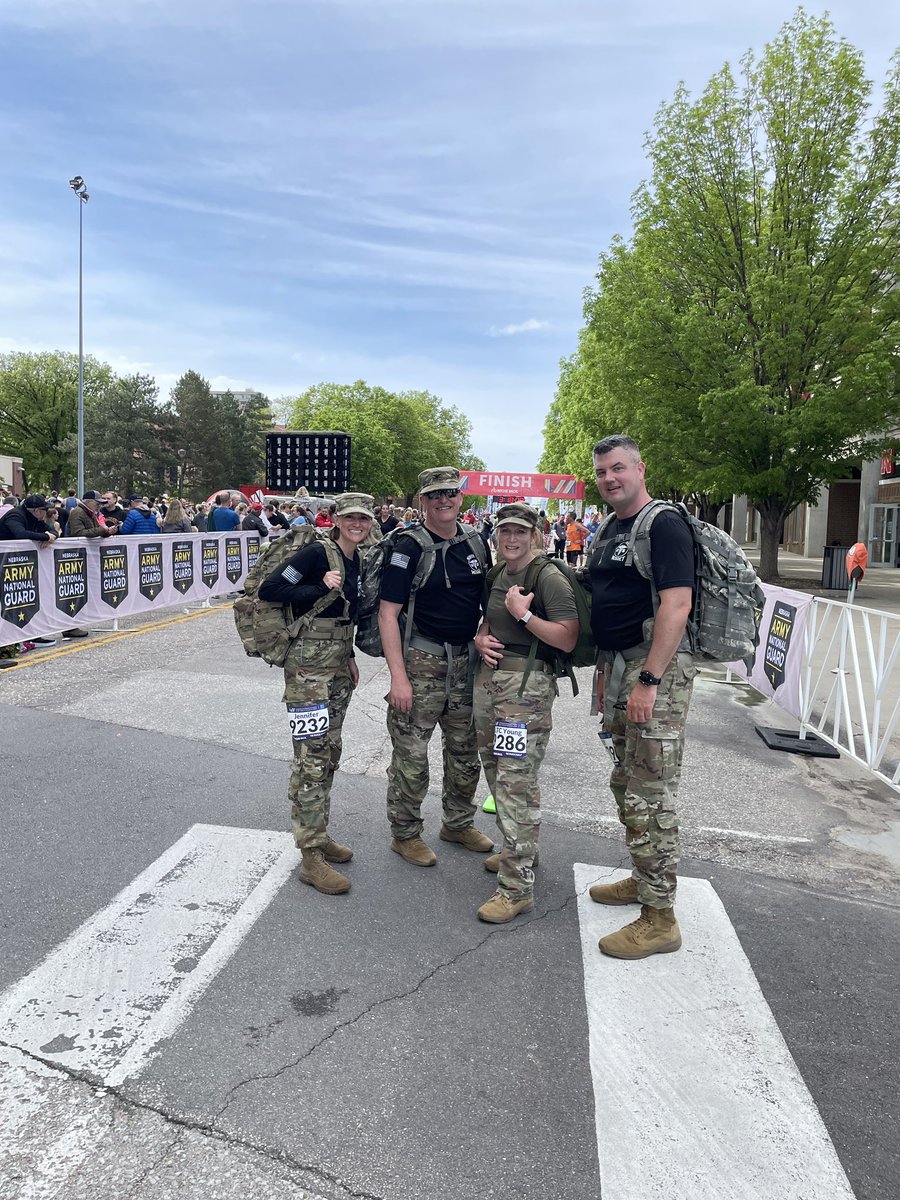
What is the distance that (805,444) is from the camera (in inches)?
699

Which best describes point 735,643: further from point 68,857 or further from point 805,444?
point 805,444

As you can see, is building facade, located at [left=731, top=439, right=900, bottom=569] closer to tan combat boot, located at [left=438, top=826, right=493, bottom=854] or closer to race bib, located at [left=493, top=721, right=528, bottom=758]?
tan combat boot, located at [left=438, top=826, right=493, bottom=854]

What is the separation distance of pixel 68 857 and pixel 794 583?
19.7 m

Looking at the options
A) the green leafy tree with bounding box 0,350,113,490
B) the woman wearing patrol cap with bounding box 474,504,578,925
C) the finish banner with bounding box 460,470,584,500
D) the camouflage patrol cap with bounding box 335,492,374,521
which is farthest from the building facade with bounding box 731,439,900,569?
the green leafy tree with bounding box 0,350,113,490

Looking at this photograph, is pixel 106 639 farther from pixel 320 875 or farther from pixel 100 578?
pixel 320 875

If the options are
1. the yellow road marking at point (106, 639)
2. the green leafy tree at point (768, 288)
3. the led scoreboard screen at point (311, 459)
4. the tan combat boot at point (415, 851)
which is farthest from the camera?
the led scoreboard screen at point (311, 459)

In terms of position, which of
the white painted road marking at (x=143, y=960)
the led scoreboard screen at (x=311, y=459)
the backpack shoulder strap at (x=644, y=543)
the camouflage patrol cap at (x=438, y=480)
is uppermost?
the led scoreboard screen at (x=311, y=459)

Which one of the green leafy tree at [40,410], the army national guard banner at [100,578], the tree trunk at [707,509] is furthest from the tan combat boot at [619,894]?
the green leafy tree at [40,410]

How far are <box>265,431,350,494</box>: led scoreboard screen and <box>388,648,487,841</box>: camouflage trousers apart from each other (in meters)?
24.3

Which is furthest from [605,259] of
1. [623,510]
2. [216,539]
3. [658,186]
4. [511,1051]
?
[511,1051]

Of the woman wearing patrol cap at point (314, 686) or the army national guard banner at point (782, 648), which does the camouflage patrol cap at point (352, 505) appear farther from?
the army national guard banner at point (782, 648)

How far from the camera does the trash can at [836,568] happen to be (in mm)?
19203

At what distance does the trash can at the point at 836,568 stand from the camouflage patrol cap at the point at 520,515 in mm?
17540

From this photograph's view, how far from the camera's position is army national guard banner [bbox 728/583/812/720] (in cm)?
724
